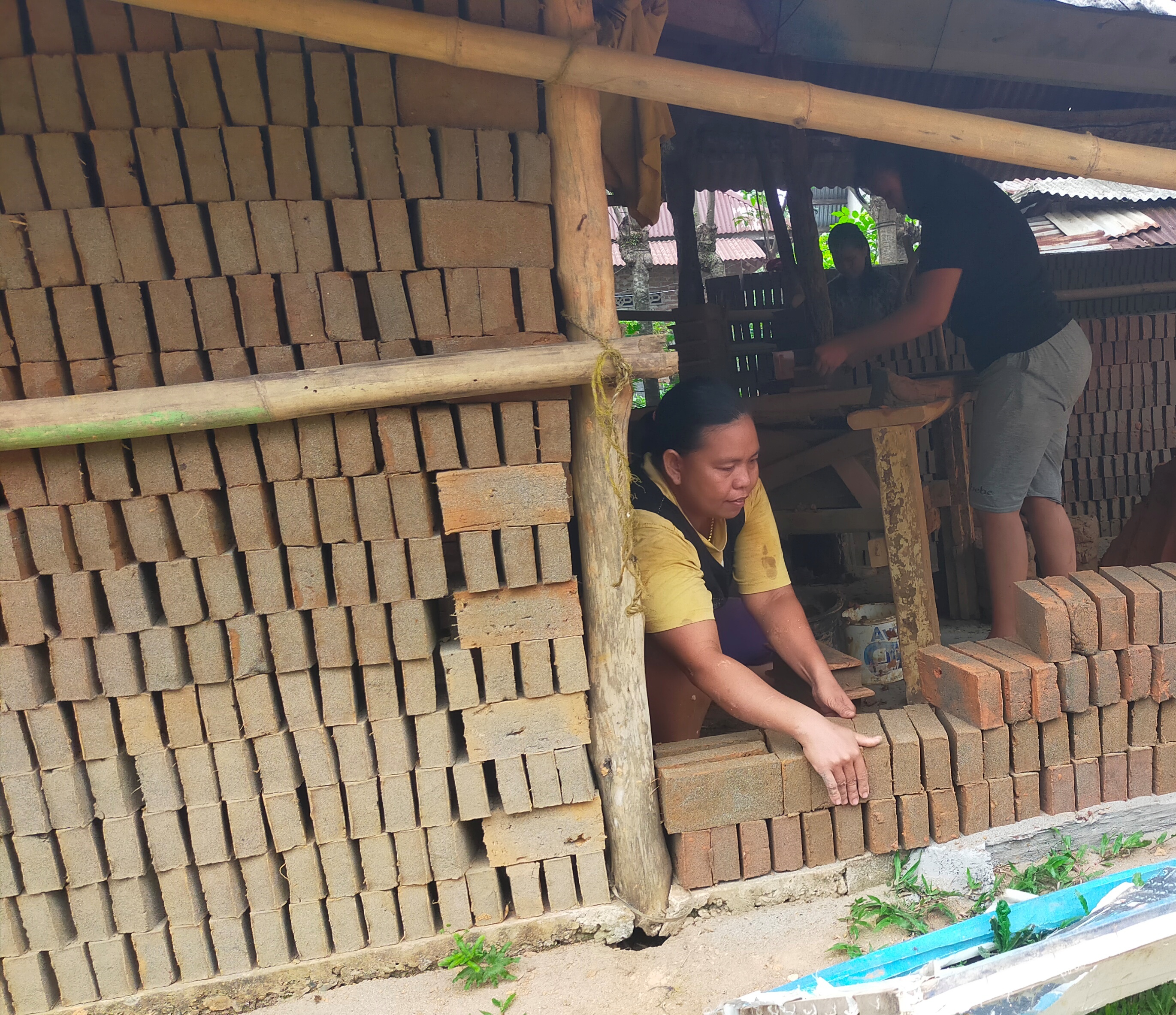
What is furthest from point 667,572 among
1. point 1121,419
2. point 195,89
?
point 1121,419

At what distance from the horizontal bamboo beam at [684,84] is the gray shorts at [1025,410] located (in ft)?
3.82

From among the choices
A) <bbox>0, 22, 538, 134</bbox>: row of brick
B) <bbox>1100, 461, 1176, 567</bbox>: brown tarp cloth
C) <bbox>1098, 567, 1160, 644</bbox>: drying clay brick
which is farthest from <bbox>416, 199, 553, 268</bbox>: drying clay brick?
<bbox>1100, 461, 1176, 567</bbox>: brown tarp cloth

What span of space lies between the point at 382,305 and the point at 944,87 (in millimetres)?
4749

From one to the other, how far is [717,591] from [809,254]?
3852mm

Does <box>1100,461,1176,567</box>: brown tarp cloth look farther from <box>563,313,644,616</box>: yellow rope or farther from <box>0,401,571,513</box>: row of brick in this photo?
<box>0,401,571,513</box>: row of brick

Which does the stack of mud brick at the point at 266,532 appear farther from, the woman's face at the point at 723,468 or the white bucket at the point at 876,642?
the white bucket at the point at 876,642

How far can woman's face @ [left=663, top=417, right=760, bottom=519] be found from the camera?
2875mm

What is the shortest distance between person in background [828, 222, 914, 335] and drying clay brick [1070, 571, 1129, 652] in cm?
482

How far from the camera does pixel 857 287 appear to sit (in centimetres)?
738

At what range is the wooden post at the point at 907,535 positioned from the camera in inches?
135

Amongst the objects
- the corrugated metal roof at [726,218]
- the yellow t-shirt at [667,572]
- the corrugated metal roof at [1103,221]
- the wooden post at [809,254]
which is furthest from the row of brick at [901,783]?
the corrugated metal roof at [726,218]

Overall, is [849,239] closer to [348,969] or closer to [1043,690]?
[1043,690]

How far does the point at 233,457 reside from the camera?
2281 millimetres

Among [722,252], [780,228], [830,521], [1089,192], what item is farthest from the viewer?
[722,252]
